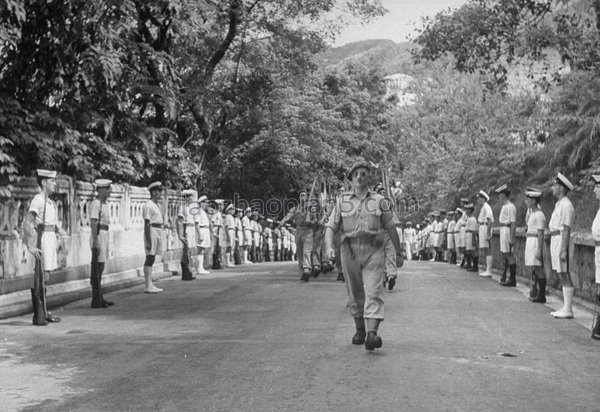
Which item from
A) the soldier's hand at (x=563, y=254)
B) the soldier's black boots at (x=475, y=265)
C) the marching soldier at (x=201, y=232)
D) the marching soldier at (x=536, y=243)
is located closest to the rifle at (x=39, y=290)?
the soldier's hand at (x=563, y=254)

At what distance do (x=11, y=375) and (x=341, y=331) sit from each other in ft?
13.5

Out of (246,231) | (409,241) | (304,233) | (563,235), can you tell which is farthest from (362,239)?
(409,241)

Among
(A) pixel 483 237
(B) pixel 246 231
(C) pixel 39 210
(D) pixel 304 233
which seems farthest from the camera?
(B) pixel 246 231

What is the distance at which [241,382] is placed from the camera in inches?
298

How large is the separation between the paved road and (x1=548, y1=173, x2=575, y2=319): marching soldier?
1.48 ft

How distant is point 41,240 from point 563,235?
7.14 meters

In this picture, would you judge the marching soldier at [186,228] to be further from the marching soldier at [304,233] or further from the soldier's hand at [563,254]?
the soldier's hand at [563,254]

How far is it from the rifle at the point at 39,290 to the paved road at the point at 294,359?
7.4 inches

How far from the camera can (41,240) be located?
12250mm

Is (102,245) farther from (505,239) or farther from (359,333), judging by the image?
(505,239)

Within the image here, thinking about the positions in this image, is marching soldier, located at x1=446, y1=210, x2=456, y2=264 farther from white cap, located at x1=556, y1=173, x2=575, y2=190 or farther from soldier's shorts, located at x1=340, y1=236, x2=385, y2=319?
soldier's shorts, located at x1=340, y1=236, x2=385, y2=319

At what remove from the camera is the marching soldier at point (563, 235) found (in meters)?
12.5

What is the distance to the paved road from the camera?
6914 mm

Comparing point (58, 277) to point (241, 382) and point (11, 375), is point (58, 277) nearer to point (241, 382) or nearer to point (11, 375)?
point (11, 375)
